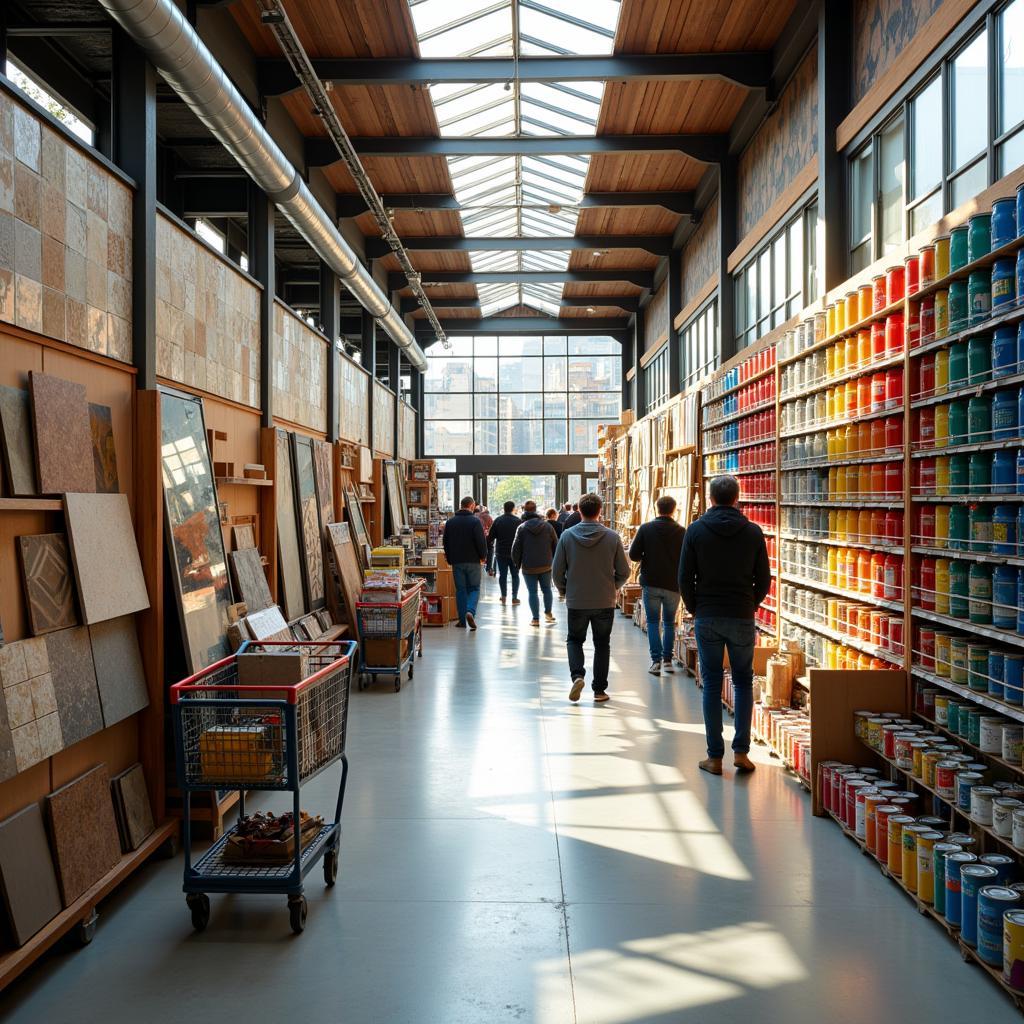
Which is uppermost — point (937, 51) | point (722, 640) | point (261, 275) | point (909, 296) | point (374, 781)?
point (937, 51)

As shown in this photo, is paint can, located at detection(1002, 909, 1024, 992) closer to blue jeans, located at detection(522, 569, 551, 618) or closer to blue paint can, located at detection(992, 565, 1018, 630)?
blue paint can, located at detection(992, 565, 1018, 630)

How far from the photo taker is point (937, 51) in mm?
5594

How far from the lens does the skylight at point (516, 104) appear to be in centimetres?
825

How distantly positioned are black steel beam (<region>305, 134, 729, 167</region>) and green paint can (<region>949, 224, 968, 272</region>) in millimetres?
7215

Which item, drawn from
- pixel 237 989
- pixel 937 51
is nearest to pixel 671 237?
pixel 937 51

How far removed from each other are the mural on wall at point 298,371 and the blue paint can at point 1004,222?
6473 millimetres

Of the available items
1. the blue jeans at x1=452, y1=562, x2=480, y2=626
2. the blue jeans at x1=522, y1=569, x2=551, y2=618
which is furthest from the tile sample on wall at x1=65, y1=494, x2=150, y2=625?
the blue jeans at x1=522, y1=569, x2=551, y2=618

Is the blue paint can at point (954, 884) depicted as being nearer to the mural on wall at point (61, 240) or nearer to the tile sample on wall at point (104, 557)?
the tile sample on wall at point (104, 557)

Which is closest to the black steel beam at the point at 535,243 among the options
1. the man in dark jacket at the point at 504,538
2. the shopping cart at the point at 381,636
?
the man in dark jacket at the point at 504,538

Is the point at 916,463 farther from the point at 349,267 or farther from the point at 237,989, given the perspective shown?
the point at 349,267

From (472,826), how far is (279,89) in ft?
22.5

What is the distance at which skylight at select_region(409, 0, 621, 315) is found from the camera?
8.25 metres

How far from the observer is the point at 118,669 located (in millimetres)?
4289

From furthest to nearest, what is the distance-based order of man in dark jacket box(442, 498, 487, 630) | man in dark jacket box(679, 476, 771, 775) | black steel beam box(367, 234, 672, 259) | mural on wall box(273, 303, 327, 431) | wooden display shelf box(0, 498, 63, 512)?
black steel beam box(367, 234, 672, 259) < man in dark jacket box(442, 498, 487, 630) < mural on wall box(273, 303, 327, 431) < man in dark jacket box(679, 476, 771, 775) < wooden display shelf box(0, 498, 63, 512)
